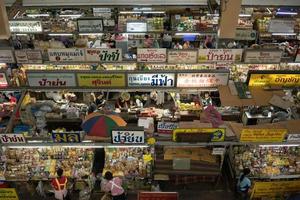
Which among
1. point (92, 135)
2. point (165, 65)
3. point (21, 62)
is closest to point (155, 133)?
point (92, 135)

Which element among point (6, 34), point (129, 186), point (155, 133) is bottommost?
point (129, 186)

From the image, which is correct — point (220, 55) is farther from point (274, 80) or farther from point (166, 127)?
point (166, 127)

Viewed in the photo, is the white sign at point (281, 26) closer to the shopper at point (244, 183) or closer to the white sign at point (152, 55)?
the white sign at point (152, 55)

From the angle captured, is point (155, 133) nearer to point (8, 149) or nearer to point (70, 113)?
point (70, 113)

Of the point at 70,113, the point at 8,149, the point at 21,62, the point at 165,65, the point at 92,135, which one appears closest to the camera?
the point at 92,135

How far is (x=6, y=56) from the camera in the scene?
11203 millimetres

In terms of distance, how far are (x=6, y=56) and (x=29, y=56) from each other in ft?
2.32

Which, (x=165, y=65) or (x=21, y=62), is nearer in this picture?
(x=21, y=62)

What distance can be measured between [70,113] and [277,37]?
404 inches

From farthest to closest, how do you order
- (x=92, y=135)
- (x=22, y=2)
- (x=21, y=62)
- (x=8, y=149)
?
1. (x=22, y=2)
2. (x=21, y=62)
3. (x=8, y=149)
4. (x=92, y=135)

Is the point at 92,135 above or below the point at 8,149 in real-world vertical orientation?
above

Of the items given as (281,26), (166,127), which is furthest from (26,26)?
(281,26)

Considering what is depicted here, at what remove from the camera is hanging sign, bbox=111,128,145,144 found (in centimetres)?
819

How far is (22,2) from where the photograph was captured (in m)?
15.8
